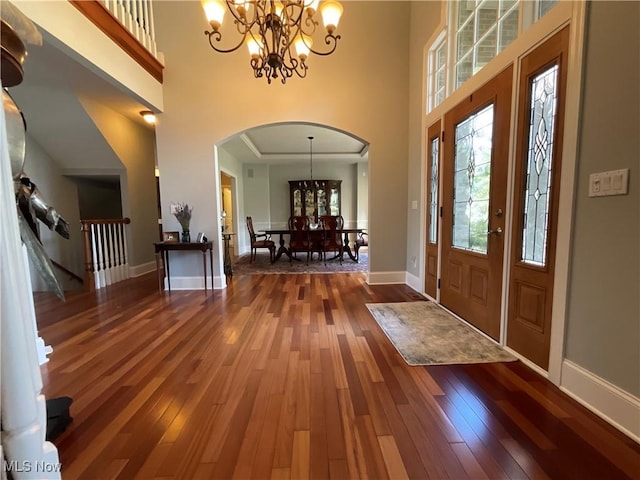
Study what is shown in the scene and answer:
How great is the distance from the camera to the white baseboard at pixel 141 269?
482cm

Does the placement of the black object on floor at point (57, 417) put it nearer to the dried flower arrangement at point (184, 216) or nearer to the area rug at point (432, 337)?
the area rug at point (432, 337)

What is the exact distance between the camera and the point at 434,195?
3.23 metres

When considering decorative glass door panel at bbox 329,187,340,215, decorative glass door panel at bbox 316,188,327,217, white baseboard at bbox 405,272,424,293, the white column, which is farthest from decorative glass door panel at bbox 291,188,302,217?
the white column

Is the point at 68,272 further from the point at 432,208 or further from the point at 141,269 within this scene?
the point at 432,208

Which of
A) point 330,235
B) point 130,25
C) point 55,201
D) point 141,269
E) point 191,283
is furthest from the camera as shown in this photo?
point 330,235

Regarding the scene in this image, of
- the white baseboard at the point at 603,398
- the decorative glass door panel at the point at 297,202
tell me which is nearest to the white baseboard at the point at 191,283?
the white baseboard at the point at 603,398

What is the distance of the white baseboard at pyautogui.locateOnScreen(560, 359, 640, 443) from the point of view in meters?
1.25

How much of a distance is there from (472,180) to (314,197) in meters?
5.71

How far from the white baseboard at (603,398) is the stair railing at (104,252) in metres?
5.08

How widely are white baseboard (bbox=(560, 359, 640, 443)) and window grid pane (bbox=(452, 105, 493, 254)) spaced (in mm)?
1014

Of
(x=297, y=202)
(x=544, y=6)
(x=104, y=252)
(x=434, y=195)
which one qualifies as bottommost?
(x=104, y=252)

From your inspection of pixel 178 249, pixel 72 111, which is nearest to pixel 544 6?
Answer: pixel 178 249

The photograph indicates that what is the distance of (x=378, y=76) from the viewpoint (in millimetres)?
3746

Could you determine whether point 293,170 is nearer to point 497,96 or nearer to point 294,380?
point 497,96
